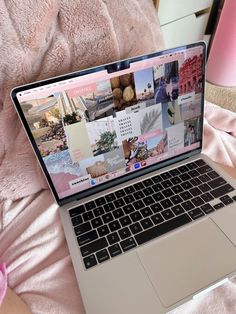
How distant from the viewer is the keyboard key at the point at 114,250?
429mm

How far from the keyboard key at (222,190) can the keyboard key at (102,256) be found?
0.27 m

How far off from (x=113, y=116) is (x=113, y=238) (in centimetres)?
24

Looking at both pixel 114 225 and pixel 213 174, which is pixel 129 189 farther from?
pixel 213 174

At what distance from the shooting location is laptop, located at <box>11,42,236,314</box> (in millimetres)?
389

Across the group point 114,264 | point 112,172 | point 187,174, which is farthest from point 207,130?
point 114,264

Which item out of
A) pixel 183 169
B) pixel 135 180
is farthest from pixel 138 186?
pixel 183 169

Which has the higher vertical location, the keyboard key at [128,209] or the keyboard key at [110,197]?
the keyboard key at [110,197]

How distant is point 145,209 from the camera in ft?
1.61

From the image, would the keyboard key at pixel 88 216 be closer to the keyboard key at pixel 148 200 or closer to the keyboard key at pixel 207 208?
the keyboard key at pixel 148 200

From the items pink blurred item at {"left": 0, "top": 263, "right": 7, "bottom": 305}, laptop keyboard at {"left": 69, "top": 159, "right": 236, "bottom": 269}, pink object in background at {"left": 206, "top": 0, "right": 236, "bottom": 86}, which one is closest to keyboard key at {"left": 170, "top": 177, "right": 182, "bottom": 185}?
laptop keyboard at {"left": 69, "top": 159, "right": 236, "bottom": 269}

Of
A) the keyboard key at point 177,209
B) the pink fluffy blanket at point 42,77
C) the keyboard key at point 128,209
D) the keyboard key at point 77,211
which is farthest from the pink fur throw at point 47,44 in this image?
the keyboard key at point 177,209

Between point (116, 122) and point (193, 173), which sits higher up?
point (116, 122)

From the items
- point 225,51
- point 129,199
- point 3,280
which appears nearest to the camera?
point 3,280

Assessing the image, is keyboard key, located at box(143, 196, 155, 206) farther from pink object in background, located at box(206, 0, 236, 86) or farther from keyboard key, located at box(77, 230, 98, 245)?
pink object in background, located at box(206, 0, 236, 86)
